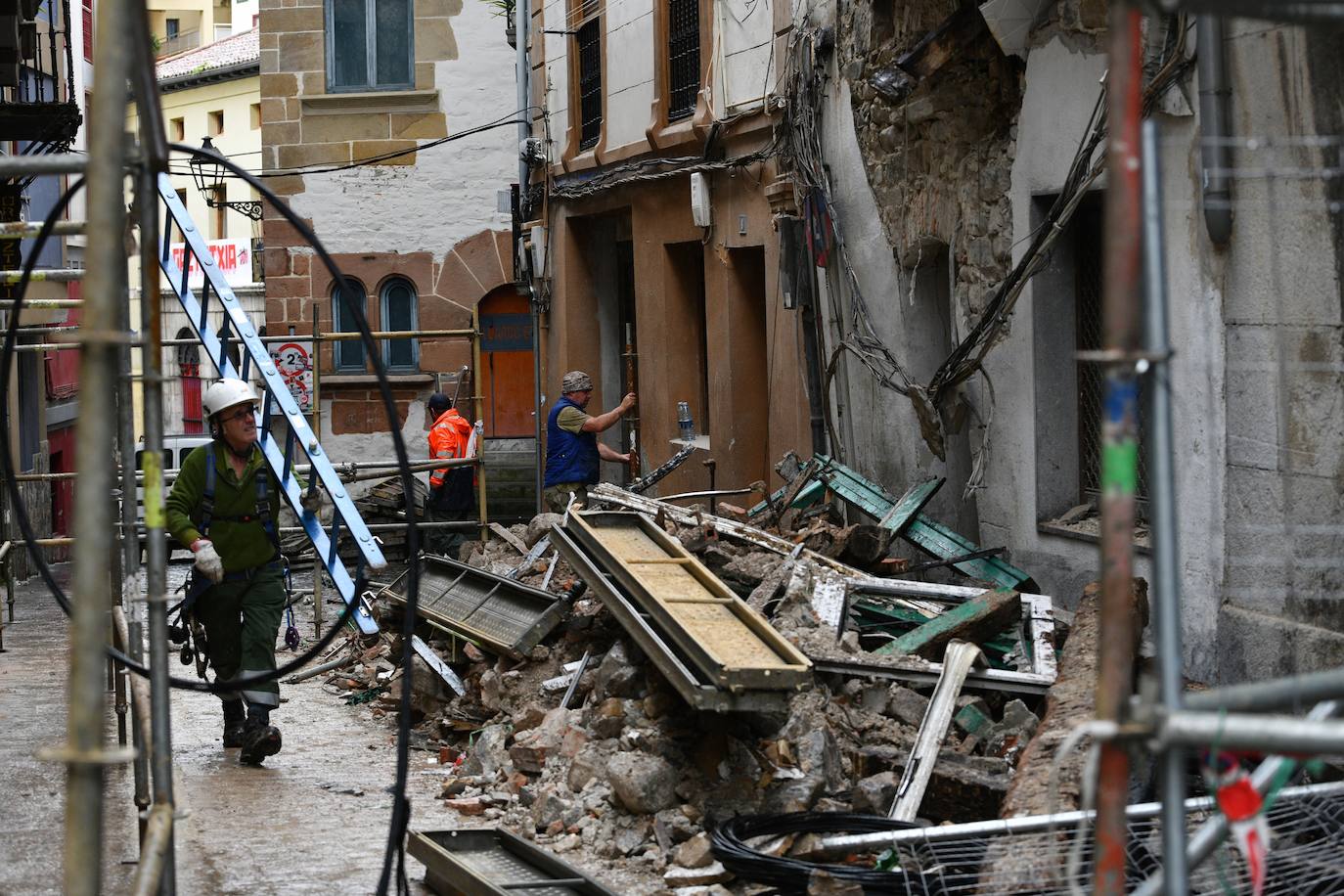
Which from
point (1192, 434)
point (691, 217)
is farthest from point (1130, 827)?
point (691, 217)

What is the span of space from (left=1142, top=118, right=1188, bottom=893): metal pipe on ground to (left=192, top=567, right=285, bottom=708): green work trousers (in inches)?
238

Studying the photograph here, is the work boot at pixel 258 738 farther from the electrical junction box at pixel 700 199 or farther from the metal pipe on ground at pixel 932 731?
the electrical junction box at pixel 700 199

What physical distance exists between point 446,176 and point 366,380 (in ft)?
9.56

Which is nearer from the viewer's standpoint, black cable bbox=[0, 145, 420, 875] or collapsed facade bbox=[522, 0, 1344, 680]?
black cable bbox=[0, 145, 420, 875]

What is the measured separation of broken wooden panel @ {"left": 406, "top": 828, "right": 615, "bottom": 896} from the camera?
5.69 meters

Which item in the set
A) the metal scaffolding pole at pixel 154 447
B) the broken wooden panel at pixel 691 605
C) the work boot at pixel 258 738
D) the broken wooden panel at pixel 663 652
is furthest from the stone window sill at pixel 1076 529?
the metal scaffolding pole at pixel 154 447

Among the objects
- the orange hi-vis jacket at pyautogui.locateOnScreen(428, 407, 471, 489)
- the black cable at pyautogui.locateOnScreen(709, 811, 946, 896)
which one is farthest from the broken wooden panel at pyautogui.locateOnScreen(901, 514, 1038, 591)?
the orange hi-vis jacket at pyautogui.locateOnScreen(428, 407, 471, 489)

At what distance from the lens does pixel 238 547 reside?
8031 millimetres

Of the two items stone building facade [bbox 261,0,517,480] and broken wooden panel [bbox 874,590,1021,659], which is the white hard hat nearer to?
broken wooden panel [bbox 874,590,1021,659]

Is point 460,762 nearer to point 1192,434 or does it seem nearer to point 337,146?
point 1192,434

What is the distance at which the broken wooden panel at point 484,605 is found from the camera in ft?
29.0

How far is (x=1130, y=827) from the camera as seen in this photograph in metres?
5.04

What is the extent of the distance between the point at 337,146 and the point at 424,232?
158 cm

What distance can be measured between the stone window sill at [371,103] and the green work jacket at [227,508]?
1498cm
